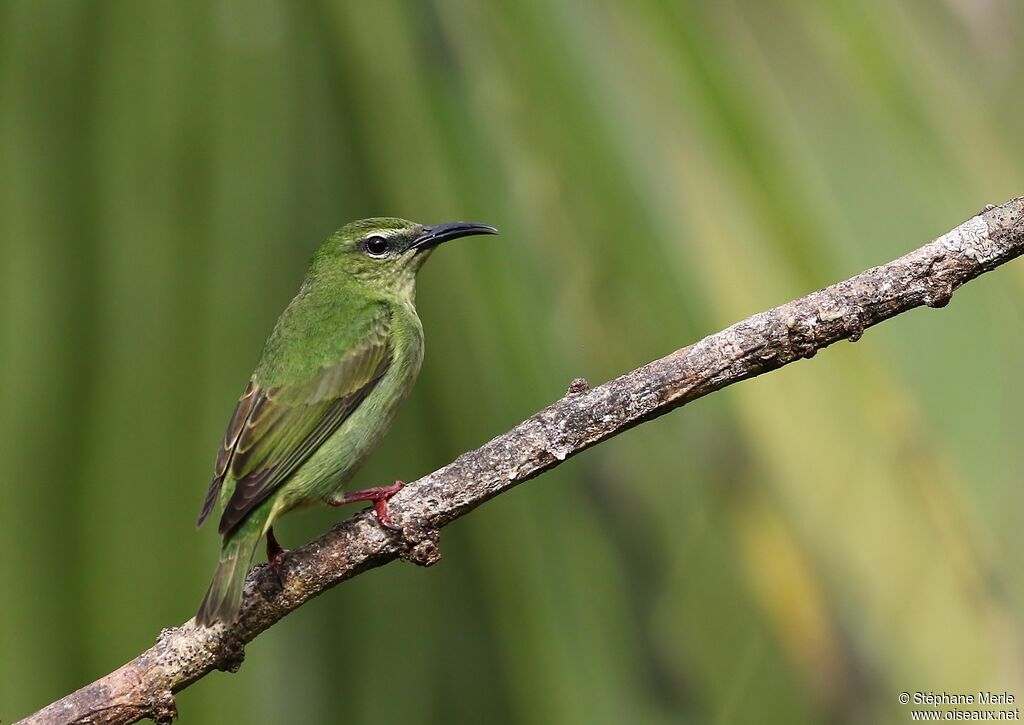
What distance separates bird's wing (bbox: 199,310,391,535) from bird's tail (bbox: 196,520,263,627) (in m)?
0.05

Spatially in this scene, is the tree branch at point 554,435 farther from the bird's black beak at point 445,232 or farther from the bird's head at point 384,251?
the bird's head at point 384,251

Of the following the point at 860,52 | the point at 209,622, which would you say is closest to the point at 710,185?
the point at 860,52

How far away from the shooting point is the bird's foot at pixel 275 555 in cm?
292

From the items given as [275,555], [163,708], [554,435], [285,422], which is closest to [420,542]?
[554,435]

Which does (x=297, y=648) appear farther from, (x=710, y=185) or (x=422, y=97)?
(x=710, y=185)

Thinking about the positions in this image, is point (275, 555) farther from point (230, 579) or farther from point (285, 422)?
point (285, 422)

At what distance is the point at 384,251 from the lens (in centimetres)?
445

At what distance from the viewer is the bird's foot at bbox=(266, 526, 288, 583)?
9.59ft

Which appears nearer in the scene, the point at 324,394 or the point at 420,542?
the point at 420,542

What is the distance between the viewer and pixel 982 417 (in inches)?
118

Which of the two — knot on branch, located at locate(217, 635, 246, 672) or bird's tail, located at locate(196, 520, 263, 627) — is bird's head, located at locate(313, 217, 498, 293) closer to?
bird's tail, located at locate(196, 520, 263, 627)

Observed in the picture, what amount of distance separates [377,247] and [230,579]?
1869 millimetres

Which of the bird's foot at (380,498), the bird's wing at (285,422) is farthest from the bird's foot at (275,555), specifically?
the bird's foot at (380,498)

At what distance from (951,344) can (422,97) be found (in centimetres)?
207
